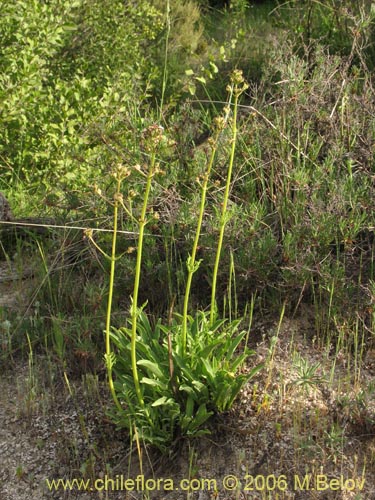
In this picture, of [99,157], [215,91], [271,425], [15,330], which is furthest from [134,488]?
[215,91]

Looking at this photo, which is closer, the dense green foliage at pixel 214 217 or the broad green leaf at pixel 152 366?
the broad green leaf at pixel 152 366

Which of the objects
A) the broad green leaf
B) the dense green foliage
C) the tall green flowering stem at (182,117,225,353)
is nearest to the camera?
the tall green flowering stem at (182,117,225,353)

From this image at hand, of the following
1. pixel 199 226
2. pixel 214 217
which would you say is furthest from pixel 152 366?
pixel 214 217

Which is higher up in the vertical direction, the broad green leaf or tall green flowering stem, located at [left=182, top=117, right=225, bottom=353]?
tall green flowering stem, located at [left=182, top=117, right=225, bottom=353]

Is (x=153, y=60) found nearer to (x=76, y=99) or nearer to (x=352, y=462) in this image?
(x=76, y=99)

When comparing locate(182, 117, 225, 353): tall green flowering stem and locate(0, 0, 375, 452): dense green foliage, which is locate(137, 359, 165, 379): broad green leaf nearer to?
locate(0, 0, 375, 452): dense green foliage

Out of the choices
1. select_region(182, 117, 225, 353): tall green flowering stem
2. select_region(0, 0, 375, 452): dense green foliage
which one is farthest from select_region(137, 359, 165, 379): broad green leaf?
select_region(182, 117, 225, 353): tall green flowering stem

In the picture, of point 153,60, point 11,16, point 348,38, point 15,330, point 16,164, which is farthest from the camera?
point 153,60

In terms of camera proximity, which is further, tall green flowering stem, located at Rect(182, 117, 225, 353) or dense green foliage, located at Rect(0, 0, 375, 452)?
dense green foliage, located at Rect(0, 0, 375, 452)

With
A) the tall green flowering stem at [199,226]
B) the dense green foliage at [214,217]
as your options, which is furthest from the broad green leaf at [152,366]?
the tall green flowering stem at [199,226]

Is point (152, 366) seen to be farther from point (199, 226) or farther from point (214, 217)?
point (214, 217)

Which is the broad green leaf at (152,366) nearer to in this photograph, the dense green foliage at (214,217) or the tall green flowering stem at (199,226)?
the dense green foliage at (214,217)

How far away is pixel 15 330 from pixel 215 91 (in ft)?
11.5

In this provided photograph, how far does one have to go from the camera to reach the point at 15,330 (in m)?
3.65
